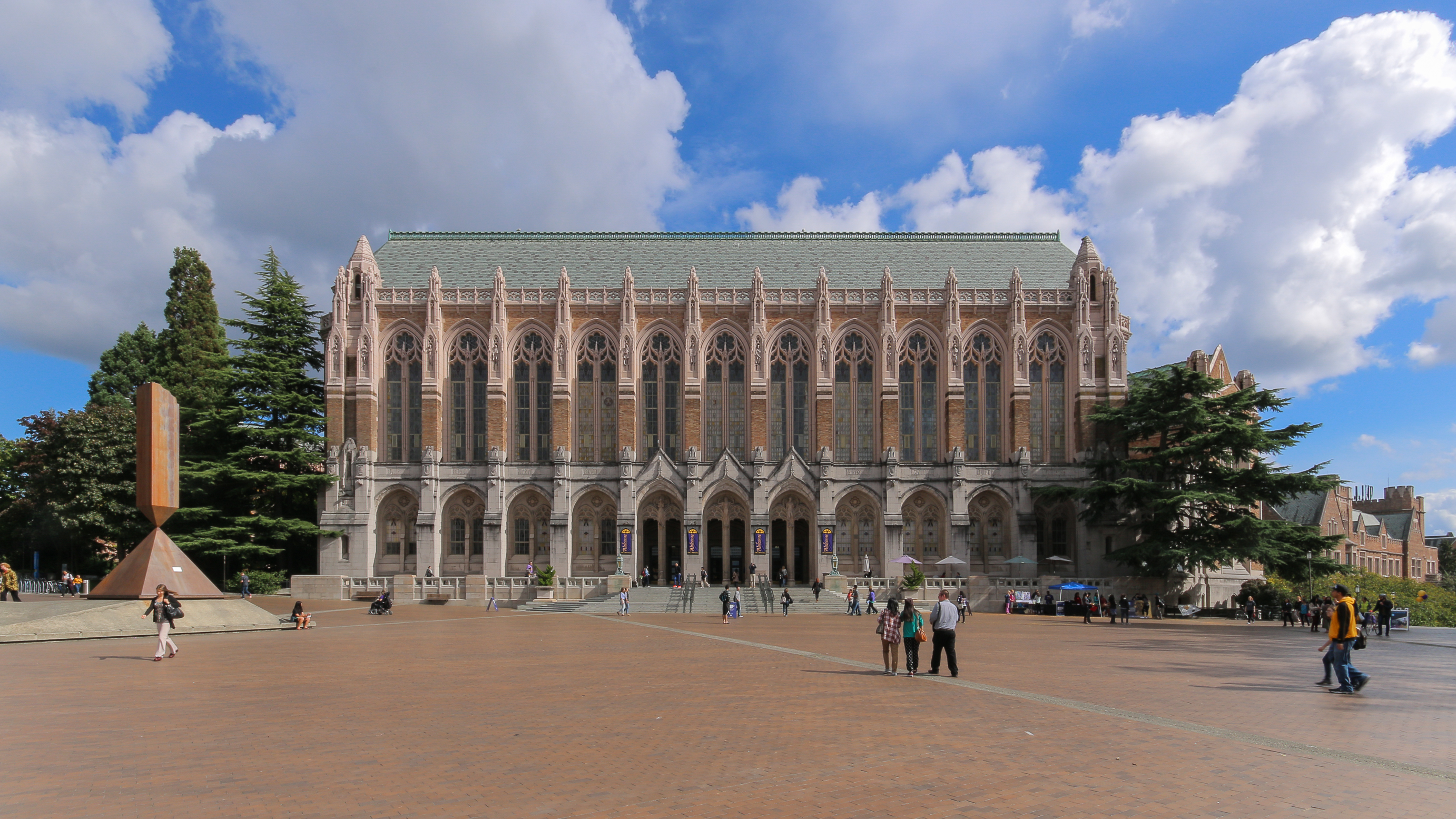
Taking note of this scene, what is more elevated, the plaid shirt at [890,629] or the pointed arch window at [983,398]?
the pointed arch window at [983,398]

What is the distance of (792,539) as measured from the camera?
5481 cm

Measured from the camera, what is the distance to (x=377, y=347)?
55.5m

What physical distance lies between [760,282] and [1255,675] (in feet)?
129

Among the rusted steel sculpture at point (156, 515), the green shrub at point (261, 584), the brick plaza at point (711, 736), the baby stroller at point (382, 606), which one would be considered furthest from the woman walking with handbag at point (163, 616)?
the green shrub at point (261, 584)

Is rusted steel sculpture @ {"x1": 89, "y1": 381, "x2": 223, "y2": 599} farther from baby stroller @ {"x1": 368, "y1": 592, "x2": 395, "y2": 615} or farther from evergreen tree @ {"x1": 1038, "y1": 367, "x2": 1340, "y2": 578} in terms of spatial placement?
evergreen tree @ {"x1": 1038, "y1": 367, "x2": 1340, "y2": 578}

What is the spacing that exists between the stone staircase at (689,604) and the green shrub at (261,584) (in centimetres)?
1454

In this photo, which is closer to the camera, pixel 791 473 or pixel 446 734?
pixel 446 734

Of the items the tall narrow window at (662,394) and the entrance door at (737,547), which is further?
the tall narrow window at (662,394)

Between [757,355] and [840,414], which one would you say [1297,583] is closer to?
[840,414]

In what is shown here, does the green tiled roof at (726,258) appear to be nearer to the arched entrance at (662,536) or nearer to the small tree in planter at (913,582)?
the arched entrance at (662,536)

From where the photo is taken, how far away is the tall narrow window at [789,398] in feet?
183

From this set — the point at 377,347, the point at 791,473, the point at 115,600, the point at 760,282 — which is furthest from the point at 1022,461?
the point at 115,600

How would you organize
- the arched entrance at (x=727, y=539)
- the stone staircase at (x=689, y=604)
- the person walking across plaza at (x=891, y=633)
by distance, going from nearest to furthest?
the person walking across plaza at (x=891, y=633)
the stone staircase at (x=689, y=604)
the arched entrance at (x=727, y=539)

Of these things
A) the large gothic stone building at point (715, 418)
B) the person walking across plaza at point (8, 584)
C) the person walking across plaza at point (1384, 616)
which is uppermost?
the large gothic stone building at point (715, 418)
